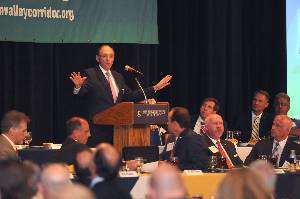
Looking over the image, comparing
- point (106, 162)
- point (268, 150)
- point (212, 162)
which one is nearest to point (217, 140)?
point (268, 150)

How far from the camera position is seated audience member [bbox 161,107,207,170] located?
264 inches

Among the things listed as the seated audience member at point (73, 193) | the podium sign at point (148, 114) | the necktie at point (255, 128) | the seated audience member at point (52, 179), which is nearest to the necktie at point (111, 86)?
the podium sign at point (148, 114)

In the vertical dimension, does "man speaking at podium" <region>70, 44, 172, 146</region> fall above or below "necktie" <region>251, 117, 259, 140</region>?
above

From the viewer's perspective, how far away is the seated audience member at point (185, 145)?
6.70 m

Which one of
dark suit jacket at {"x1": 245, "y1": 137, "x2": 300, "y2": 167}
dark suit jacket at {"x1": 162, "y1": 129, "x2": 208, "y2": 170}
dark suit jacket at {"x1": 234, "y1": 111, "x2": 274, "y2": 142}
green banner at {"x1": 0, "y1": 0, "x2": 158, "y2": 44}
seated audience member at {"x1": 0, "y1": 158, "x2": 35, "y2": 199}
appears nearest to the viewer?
seated audience member at {"x1": 0, "y1": 158, "x2": 35, "y2": 199}

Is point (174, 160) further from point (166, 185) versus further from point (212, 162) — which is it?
point (166, 185)

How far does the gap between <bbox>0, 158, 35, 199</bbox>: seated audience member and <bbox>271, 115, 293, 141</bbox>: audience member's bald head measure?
4.37m

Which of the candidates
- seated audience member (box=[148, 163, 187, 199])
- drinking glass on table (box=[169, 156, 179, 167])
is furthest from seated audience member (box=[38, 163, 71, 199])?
drinking glass on table (box=[169, 156, 179, 167])

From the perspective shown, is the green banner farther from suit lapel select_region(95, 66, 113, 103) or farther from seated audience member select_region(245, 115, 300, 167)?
seated audience member select_region(245, 115, 300, 167)

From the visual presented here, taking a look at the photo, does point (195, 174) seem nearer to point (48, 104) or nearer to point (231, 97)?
point (48, 104)

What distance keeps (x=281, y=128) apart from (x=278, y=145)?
0.56 feet

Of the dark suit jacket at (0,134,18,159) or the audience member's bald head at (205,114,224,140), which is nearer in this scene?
the dark suit jacket at (0,134,18,159)

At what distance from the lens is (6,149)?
6.31 metres

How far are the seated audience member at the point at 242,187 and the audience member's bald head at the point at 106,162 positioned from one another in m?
1.06
